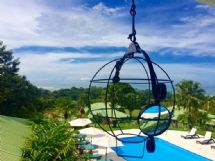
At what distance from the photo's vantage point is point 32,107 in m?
22.7

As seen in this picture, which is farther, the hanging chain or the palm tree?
the palm tree

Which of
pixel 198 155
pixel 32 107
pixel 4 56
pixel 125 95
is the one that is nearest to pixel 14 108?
pixel 32 107

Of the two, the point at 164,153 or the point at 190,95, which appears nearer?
the point at 164,153

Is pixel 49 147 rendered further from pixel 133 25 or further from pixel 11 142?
pixel 133 25

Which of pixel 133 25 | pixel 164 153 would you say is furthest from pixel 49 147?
pixel 164 153

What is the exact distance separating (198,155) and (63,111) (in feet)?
45.2

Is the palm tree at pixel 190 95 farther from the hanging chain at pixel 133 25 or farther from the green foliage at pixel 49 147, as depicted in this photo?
the hanging chain at pixel 133 25

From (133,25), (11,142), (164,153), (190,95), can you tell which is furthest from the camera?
(190,95)

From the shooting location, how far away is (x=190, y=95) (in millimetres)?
35219

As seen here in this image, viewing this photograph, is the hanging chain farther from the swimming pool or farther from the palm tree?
the palm tree

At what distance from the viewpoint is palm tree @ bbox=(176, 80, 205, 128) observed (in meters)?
35.1

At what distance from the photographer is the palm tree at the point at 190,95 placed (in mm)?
35125

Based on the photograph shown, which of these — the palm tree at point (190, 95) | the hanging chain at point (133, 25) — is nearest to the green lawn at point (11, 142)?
the hanging chain at point (133, 25)

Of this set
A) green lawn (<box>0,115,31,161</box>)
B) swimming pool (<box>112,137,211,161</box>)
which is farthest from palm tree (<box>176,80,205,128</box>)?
green lawn (<box>0,115,31,161</box>)
